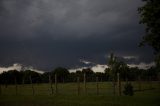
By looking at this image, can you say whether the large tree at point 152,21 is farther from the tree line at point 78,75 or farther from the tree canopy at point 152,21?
the tree line at point 78,75

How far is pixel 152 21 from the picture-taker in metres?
24.5

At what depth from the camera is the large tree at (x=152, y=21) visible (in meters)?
24.3

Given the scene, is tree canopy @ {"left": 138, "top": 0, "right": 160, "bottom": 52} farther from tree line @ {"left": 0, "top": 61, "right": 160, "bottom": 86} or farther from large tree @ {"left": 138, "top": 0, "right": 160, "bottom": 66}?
tree line @ {"left": 0, "top": 61, "right": 160, "bottom": 86}

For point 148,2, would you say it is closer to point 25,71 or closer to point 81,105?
point 81,105

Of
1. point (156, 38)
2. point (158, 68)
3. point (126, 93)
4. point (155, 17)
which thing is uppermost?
Answer: point (155, 17)

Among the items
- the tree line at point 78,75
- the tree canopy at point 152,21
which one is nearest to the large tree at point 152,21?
the tree canopy at point 152,21

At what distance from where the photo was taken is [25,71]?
17000 centimetres

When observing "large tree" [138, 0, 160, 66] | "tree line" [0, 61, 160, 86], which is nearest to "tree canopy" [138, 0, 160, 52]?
"large tree" [138, 0, 160, 66]

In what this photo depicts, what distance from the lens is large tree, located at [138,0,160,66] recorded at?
79.6 ft

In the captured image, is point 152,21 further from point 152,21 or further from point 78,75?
point 78,75


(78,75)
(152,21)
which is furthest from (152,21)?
(78,75)

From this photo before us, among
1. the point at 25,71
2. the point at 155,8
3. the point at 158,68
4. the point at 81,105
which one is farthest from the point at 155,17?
the point at 25,71

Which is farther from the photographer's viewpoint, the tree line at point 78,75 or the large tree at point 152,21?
the tree line at point 78,75

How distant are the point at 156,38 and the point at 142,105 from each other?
6013 millimetres
